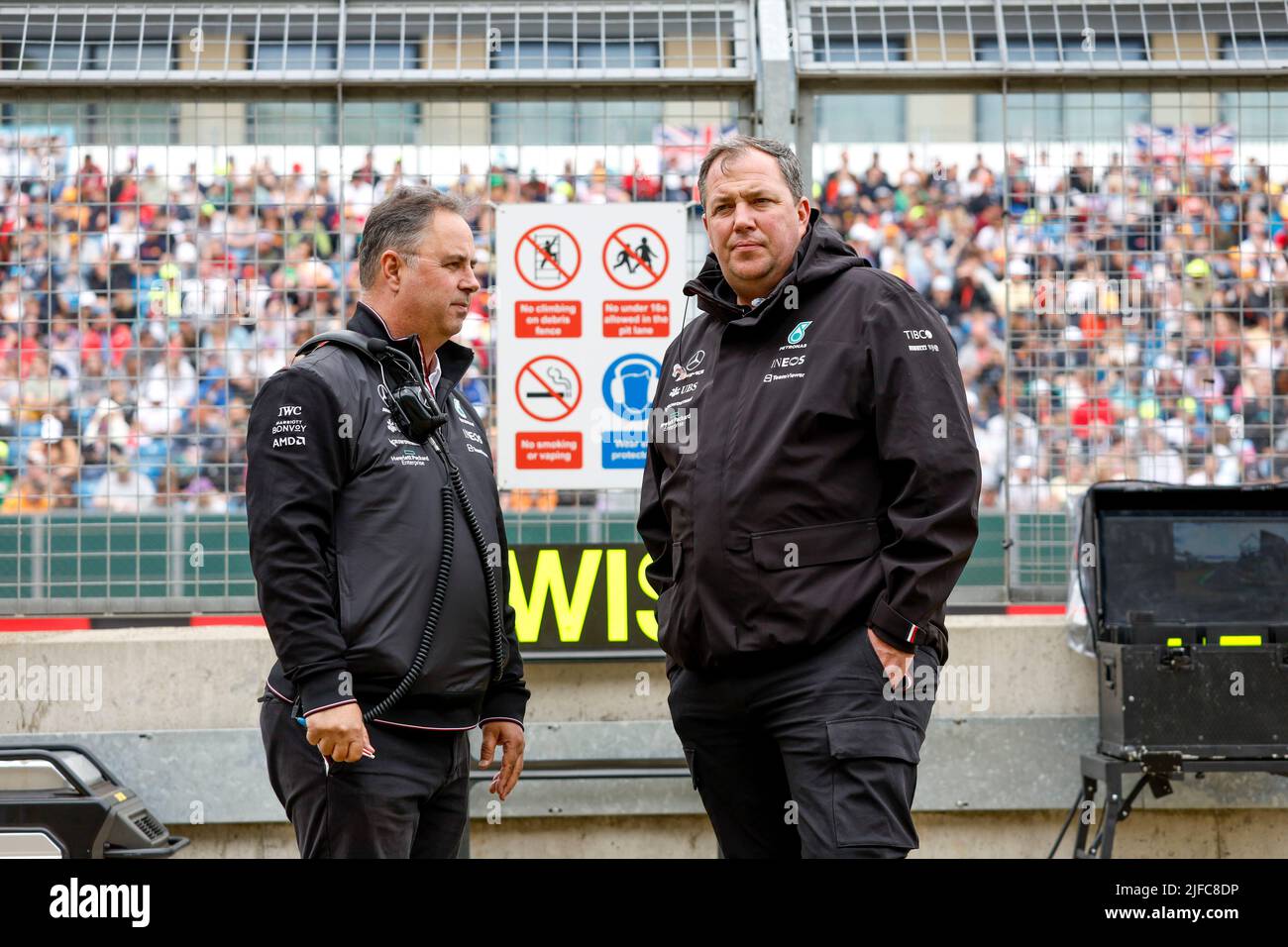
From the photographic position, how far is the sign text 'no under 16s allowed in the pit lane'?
5.47 meters

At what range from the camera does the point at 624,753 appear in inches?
215

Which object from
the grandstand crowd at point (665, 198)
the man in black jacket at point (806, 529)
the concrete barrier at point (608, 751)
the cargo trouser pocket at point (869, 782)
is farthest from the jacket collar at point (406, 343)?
the concrete barrier at point (608, 751)

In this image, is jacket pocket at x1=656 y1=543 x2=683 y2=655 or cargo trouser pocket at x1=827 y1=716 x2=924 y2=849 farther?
jacket pocket at x1=656 y1=543 x2=683 y2=655

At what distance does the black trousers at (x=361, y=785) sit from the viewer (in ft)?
10.3

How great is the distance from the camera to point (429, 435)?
3.37 meters

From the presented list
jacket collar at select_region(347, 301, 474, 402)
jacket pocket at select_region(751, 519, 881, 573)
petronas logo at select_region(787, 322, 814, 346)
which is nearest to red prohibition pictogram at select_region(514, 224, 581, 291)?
jacket collar at select_region(347, 301, 474, 402)

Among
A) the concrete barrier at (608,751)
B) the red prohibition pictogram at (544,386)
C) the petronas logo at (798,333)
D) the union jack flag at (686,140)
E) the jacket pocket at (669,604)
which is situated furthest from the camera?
the union jack flag at (686,140)

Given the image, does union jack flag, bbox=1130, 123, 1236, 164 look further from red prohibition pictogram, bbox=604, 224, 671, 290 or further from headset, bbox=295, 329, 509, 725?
headset, bbox=295, 329, 509, 725

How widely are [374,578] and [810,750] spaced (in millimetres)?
1003

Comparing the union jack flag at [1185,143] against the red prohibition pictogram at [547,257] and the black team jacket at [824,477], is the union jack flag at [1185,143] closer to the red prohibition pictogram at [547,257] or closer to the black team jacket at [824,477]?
the red prohibition pictogram at [547,257]

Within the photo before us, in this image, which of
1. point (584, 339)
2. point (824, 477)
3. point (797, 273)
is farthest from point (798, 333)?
point (584, 339)

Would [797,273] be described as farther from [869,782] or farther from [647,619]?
[647,619]

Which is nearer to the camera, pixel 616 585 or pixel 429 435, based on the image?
pixel 429 435

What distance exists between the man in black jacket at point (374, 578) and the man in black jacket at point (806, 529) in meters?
0.51
